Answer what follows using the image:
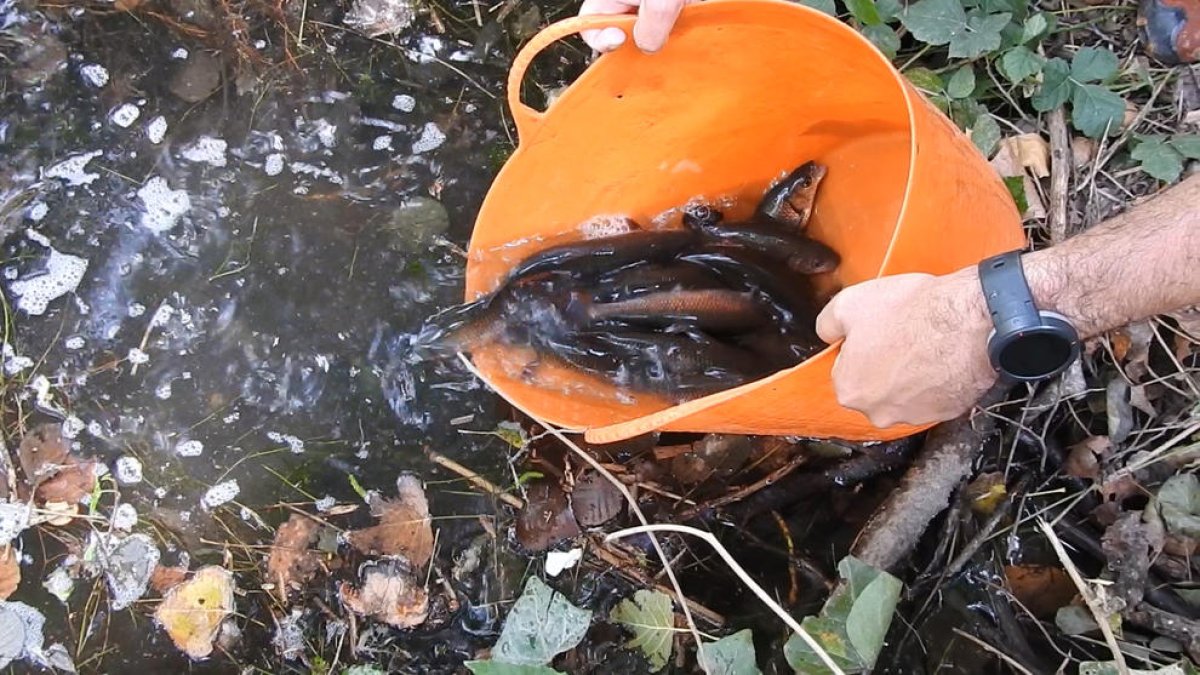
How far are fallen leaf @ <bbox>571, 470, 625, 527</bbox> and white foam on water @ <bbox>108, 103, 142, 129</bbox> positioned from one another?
1478 millimetres

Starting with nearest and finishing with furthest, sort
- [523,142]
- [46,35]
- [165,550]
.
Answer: [523,142] → [165,550] → [46,35]

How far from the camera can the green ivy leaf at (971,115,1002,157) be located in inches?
97.0

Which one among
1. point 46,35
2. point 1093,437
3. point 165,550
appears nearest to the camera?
point 1093,437

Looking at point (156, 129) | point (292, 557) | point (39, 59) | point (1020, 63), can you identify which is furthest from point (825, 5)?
point (39, 59)

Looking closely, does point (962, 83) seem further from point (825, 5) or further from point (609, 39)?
point (609, 39)

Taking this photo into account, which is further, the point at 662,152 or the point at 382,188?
the point at 382,188

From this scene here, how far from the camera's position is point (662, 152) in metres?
2.33

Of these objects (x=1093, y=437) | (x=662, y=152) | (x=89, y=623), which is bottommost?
(x=89, y=623)

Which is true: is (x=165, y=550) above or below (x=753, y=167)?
below

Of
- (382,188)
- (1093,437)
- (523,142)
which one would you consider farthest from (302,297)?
(1093,437)

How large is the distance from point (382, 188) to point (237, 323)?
50 centimetres

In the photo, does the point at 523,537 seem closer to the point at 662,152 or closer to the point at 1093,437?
the point at 662,152

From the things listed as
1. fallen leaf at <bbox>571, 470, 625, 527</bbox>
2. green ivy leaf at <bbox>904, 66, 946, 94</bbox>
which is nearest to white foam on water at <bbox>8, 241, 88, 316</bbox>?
fallen leaf at <bbox>571, 470, 625, 527</bbox>

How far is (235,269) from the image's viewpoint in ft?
8.41
